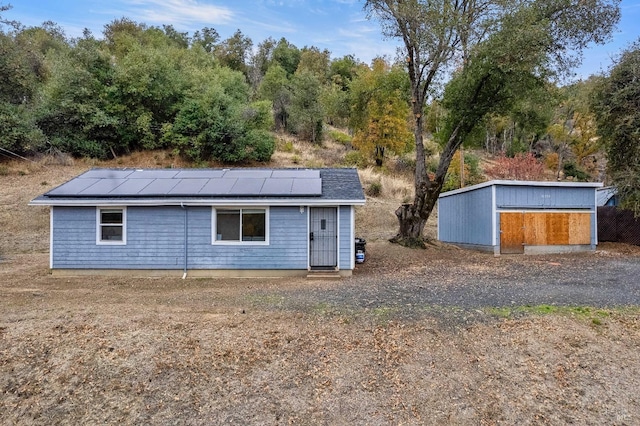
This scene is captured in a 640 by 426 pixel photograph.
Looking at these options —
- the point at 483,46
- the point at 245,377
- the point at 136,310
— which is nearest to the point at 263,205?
the point at 136,310

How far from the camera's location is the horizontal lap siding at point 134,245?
34.3 ft

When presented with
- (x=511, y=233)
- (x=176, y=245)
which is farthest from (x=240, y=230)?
(x=511, y=233)

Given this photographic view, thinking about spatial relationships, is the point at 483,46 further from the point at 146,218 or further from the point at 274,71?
the point at 274,71

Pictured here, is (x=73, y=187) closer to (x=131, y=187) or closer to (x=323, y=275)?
(x=131, y=187)

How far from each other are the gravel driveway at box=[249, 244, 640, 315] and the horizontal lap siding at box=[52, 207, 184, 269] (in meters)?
3.85

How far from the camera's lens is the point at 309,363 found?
5309 mm

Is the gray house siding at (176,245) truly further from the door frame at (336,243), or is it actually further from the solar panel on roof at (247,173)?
the solar panel on roof at (247,173)

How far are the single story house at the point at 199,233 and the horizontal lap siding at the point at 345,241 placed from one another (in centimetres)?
3

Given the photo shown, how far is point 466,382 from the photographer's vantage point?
4914 millimetres

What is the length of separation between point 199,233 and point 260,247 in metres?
1.71

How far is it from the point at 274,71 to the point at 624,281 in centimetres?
3582

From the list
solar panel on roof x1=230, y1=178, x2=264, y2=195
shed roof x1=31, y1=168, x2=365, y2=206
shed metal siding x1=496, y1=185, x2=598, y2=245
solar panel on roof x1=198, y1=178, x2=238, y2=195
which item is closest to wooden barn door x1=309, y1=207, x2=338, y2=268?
shed roof x1=31, y1=168, x2=365, y2=206

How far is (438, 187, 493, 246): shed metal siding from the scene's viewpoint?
1433 cm

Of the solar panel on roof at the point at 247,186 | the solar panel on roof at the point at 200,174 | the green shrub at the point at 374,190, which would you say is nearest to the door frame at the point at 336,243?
the solar panel on roof at the point at 247,186
